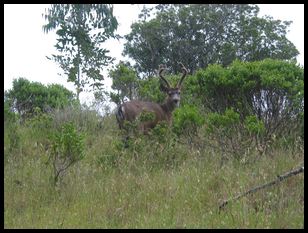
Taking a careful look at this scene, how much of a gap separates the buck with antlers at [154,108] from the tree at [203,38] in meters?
13.6

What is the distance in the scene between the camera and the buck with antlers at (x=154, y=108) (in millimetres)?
10586

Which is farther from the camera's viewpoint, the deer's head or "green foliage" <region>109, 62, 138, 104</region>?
"green foliage" <region>109, 62, 138, 104</region>

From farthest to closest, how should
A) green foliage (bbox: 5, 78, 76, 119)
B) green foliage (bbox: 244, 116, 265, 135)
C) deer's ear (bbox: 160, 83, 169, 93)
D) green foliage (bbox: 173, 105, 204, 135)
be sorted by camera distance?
green foliage (bbox: 5, 78, 76, 119)
deer's ear (bbox: 160, 83, 169, 93)
green foliage (bbox: 173, 105, 204, 135)
green foliage (bbox: 244, 116, 265, 135)

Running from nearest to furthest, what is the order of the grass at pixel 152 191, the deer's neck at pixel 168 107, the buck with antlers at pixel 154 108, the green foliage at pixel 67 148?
the grass at pixel 152 191, the green foliage at pixel 67 148, the buck with antlers at pixel 154 108, the deer's neck at pixel 168 107

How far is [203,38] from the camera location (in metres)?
27.1

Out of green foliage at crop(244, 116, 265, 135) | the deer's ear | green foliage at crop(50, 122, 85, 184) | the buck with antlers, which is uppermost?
the deer's ear

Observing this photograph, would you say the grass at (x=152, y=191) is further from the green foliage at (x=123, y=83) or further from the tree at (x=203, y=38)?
the tree at (x=203, y=38)

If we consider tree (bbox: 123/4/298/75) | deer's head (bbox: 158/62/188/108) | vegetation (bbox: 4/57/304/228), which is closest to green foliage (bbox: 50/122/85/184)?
vegetation (bbox: 4/57/304/228)

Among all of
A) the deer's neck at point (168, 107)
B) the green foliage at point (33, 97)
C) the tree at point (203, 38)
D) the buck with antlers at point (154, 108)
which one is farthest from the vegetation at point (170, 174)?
the tree at point (203, 38)

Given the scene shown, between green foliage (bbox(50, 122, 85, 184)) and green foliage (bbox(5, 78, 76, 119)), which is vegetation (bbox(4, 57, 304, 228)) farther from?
green foliage (bbox(5, 78, 76, 119))

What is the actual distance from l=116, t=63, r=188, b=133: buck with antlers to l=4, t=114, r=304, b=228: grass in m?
1.90

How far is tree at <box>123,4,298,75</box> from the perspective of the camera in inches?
1026

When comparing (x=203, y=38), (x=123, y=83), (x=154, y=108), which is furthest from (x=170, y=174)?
(x=203, y=38)

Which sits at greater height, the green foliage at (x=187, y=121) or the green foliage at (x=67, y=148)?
the green foliage at (x=187, y=121)
